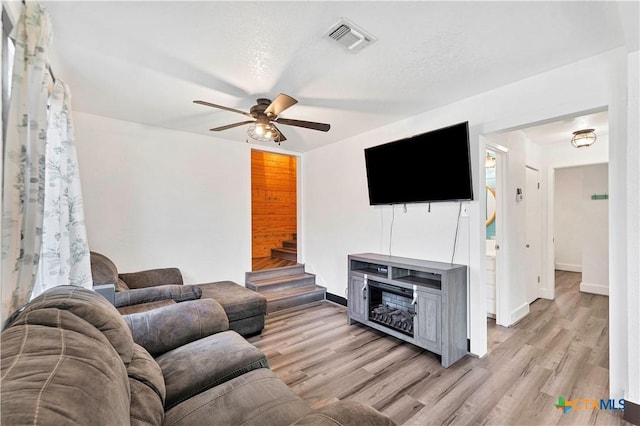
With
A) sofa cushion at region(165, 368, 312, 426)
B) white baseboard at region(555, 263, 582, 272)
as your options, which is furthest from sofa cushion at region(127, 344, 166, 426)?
white baseboard at region(555, 263, 582, 272)

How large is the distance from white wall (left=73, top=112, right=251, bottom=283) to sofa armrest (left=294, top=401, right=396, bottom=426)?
327cm

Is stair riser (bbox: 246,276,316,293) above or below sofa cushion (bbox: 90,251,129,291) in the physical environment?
below

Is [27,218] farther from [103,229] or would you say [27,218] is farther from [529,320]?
[529,320]

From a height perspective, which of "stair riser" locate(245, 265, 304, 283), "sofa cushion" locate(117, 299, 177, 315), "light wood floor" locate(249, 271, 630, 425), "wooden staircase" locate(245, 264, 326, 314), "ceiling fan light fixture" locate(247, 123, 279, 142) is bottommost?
"light wood floor" locate(249, 271, 630, 425)

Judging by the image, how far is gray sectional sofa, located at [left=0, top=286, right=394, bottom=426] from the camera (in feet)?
2.10

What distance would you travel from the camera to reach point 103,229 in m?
3.14

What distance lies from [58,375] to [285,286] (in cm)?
362

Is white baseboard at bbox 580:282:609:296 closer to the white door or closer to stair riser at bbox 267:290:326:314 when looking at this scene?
the white door

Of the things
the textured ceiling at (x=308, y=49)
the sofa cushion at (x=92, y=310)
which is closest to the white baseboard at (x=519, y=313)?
the textured ceiling at (x=308, y=49)

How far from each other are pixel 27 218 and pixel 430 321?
2855mm

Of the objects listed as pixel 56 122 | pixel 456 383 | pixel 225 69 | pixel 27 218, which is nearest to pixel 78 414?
pixel 27 218

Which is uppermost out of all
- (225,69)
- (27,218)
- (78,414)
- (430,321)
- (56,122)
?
(225,69)

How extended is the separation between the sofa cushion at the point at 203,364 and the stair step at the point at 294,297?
2.00 metres

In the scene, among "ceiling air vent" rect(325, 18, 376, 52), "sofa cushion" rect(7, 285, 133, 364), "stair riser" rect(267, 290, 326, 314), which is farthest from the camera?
"stair riser" rect(267, 290, 326, 314)
